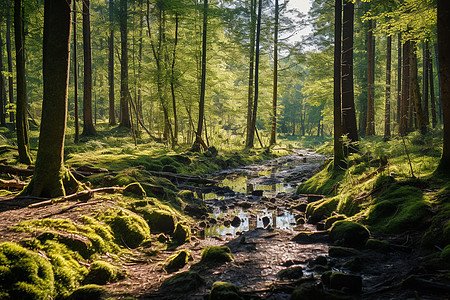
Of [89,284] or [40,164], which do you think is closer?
[89,284]

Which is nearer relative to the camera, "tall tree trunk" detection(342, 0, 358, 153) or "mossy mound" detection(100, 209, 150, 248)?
"mossy mound" detection(100, 209, 150, 248)

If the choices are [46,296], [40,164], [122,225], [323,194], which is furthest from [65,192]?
[323,194]

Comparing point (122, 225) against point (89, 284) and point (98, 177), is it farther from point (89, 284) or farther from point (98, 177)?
point (98, 177)

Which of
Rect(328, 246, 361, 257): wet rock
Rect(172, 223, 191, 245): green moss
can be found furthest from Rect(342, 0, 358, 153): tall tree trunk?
Rect(172, 223, 191, 245): green moss

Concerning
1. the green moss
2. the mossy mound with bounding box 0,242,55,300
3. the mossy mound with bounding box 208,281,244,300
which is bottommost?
the green moss

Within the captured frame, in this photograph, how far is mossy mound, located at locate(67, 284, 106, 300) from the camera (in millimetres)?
3381

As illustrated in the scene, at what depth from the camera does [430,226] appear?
4391 millimetres

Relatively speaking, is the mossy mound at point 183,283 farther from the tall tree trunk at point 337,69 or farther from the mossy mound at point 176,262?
the tall tree trunk at point 337,69

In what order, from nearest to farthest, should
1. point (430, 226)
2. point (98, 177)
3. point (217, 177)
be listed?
point (430, 226), point (98, 177), point (217, 177)

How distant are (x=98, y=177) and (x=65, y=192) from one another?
2.38 m

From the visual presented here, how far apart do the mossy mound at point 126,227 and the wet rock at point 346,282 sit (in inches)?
146

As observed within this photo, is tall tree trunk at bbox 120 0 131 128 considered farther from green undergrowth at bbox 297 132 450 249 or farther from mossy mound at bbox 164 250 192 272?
mossy mound at bbox 164 250 192 272

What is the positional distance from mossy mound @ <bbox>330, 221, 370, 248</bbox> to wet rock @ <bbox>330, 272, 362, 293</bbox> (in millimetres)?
1761

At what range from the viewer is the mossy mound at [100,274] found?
387 cm
